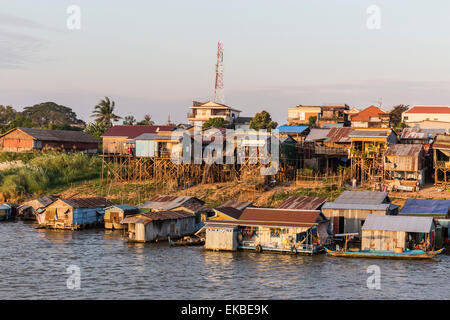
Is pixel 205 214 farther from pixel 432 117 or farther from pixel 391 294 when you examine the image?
pixel 432 117

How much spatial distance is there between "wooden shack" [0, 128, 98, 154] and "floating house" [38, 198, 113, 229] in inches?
1127

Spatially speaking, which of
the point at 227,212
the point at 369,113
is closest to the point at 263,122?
the point at 369,113

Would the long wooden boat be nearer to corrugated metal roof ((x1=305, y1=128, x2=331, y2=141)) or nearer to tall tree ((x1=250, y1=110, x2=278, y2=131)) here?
corrugated metal roof ((x1=305, y1=128, x2=331, y2=141))

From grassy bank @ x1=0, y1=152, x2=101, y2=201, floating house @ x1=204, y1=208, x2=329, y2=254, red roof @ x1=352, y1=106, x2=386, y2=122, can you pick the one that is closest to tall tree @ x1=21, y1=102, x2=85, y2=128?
grassy bank @ x1=0, y1=152, x2=101, y2=201

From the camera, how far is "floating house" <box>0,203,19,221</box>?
194ft

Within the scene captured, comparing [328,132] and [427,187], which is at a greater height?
[328,132]

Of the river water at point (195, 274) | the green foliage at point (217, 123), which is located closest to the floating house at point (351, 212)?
the river water at point (195, 274)

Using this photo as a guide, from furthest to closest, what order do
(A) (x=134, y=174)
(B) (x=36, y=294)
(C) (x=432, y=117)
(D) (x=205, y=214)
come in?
1. (C) (x=432, y=117)
2. (A) (x=134, y=174)
3. (D) (x=205, y=214)
4. (B) (x=36, y=294)

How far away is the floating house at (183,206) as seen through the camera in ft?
166

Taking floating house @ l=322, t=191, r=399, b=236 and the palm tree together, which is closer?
floating house @ l=322, t=191, r=399, b=236

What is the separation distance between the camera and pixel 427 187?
188 ft

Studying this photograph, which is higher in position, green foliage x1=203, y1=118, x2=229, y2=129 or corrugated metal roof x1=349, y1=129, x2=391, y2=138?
green foliage x1=203, y1=118, x2=229, y2=129
